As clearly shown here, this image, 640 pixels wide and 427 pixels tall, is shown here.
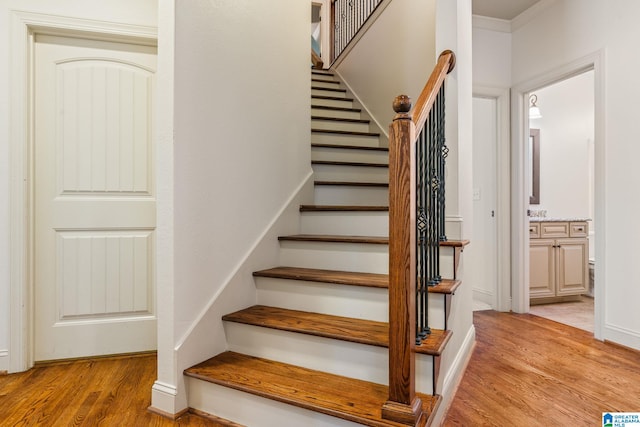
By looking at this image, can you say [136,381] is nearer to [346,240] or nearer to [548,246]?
[346,240]

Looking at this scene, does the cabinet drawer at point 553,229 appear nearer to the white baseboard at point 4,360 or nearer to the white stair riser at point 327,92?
the white stair riser at point 327,92

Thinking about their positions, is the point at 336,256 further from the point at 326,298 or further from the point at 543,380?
the point at 543,380

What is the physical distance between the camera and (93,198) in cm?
221

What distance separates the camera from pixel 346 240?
2102mm

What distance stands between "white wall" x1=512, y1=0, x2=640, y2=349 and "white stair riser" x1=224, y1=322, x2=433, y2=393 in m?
1.93

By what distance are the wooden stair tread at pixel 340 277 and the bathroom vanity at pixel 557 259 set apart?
2.36 meters

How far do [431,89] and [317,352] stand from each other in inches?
50.2

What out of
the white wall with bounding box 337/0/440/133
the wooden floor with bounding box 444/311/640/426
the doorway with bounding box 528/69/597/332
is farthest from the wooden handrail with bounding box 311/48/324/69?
the wooden floor with bounding box 444/311/640/426

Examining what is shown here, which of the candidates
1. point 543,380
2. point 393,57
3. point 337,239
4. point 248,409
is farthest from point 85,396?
point 393,57

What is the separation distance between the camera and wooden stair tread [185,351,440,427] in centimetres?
133

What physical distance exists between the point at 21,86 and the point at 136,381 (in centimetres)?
173

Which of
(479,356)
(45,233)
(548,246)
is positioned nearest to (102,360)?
(45,233)

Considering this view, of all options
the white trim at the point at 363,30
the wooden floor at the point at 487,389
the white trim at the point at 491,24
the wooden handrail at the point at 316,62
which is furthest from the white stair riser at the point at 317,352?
the wooden handrail at the point at 316,62

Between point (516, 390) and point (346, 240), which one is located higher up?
point (346, 240)
